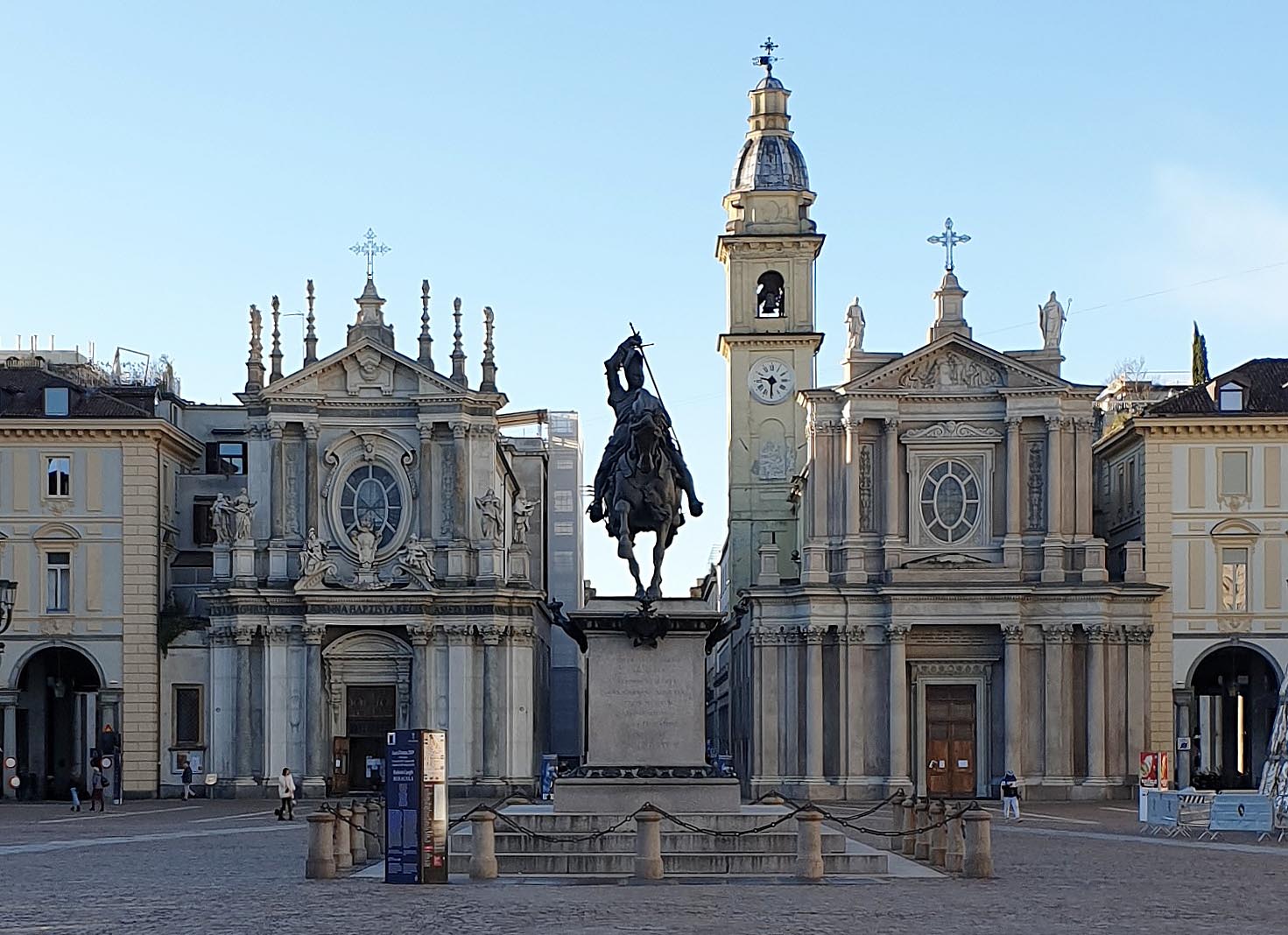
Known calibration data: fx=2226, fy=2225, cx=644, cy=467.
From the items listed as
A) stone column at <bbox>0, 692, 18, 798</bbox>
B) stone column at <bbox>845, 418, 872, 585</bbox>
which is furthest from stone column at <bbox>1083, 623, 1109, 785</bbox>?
stone column at <bbox>0, 692, 18, 798</bbox>

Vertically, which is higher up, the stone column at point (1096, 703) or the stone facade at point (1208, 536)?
the stone facade at point (1208, 536)

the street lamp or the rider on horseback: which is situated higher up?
the rider on horseback

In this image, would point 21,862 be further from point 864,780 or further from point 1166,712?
point 1166,712

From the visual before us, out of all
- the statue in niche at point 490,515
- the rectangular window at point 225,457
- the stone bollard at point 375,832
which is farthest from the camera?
the rectangular window at point 225,457

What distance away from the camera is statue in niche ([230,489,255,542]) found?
247ft

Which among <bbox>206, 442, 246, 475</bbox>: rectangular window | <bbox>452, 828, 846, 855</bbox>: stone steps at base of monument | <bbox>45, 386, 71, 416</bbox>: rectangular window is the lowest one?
<bbox>452, 828, 846, 855</bbox>: stone steps at base of monument

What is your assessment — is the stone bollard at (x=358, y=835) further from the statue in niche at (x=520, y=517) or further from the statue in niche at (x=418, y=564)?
the statue in niche at (x=520, y=517)

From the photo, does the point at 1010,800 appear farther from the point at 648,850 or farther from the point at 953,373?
the point at 648,850

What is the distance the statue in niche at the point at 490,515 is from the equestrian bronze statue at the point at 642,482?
136 ft

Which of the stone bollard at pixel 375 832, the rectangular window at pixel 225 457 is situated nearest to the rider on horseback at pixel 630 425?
the stone bollard at pixel 375 832

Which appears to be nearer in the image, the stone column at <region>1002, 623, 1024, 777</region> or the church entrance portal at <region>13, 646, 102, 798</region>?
the stone column at <region>1002, 623, 1024, 777</region>

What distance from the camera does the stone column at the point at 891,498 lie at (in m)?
74.9

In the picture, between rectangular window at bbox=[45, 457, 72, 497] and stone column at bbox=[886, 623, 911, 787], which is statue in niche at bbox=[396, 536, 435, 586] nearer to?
rectangular window at bbox=[45, 457, 72, 497]

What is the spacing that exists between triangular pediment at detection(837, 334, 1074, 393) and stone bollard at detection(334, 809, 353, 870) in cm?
4166
